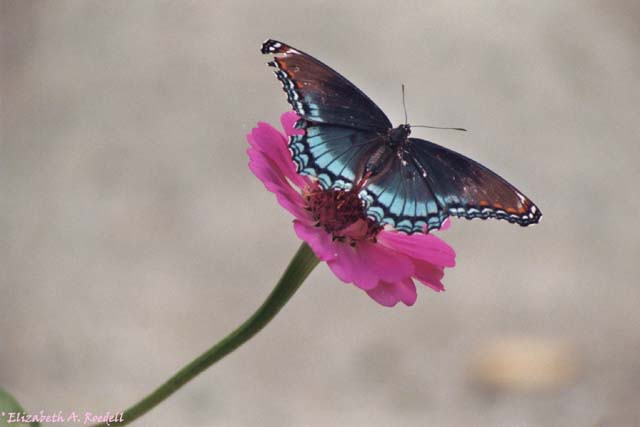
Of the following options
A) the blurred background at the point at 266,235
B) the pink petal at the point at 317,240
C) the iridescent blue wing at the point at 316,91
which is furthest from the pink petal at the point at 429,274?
the blurred background at the point at 266,235

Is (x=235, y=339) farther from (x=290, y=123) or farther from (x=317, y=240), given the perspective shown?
(x=290, y=123)

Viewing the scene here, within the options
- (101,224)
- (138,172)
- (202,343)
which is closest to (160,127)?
(138,172)

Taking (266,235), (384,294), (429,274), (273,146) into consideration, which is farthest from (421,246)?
(266,235)

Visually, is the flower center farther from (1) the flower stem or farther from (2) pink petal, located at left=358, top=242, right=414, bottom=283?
(1) the flower stem

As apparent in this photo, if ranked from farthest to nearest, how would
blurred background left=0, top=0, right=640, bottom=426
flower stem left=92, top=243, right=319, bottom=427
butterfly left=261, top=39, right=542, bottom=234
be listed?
blurred background left=0, top=0, right=640, bottom=426 → butterfly left=261, top=39, right=542, bottom=234 → flower stem left=92, top=243, right=319, bottom=427

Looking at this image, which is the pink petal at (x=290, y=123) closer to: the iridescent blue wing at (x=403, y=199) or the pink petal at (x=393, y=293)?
the iridescent blue wing at (x=403, y=199)

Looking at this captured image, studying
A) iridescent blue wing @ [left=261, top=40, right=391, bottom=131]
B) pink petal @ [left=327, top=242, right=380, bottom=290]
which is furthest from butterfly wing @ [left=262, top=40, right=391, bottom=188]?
pink petal @ [left=327, top=242, right=380, bottom=290]

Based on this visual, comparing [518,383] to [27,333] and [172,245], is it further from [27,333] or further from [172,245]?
[27,333]
